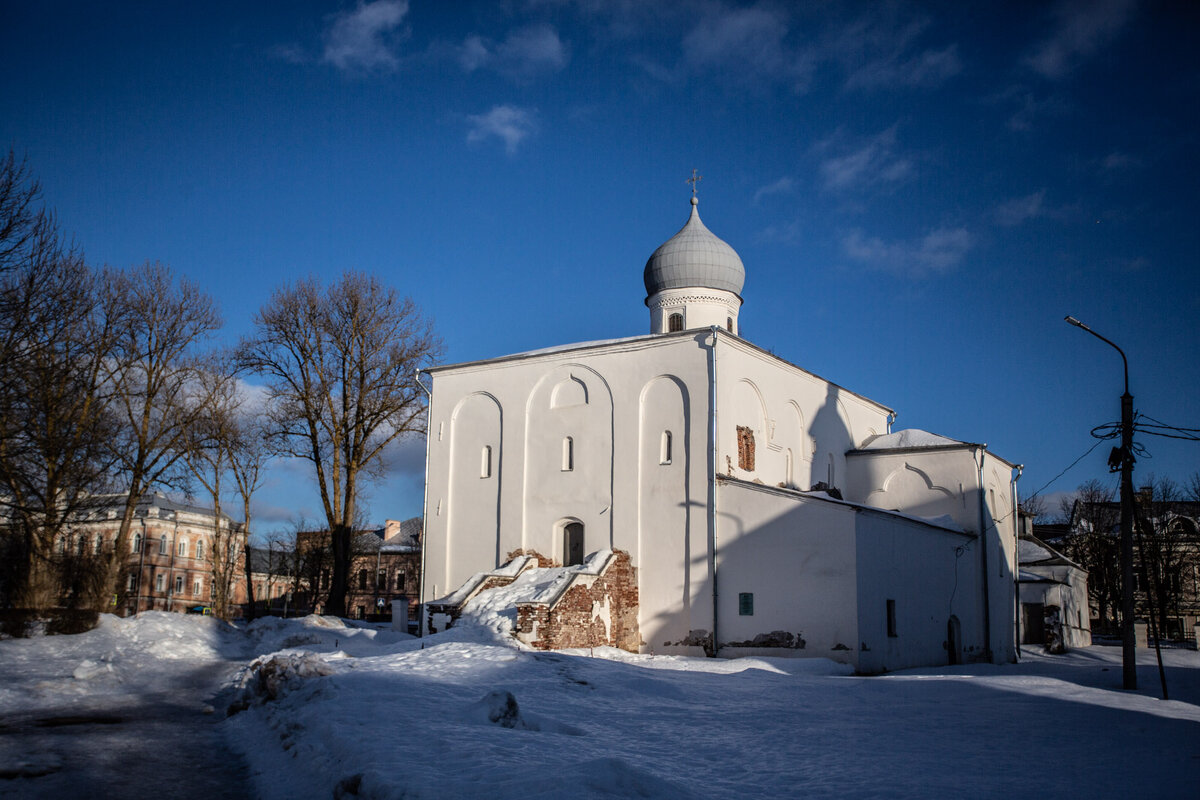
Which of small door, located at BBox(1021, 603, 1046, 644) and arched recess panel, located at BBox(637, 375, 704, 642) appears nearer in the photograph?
arched recess panel, located at BBox(637, 375, 704, 642)

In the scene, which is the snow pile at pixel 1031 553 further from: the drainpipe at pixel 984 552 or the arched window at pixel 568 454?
the arched window at pixel 568 454

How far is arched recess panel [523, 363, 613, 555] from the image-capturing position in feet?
73.9

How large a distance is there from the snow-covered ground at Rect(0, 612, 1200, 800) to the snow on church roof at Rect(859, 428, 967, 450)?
11.0 m

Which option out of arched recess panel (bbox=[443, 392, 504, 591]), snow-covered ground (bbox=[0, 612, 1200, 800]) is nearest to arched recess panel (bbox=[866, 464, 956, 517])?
snow-covered ground (bbox=[0, 612, 1200, 800])

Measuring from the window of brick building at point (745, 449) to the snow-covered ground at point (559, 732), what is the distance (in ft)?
22.3

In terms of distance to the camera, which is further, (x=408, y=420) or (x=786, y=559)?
(x=408, y=420)

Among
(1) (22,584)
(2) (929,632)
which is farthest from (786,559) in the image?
(1) (22,584)

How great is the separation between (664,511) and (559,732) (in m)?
12.7

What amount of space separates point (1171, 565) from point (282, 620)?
37.1 metres

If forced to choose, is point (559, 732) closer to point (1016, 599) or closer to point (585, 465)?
point (585, 465)

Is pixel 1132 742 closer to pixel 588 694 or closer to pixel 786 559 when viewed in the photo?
pixel 588 694

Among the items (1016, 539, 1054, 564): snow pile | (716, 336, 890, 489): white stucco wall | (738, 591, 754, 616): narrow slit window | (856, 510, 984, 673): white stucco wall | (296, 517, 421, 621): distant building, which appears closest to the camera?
(856, 510, 984, 673): white stucco wall

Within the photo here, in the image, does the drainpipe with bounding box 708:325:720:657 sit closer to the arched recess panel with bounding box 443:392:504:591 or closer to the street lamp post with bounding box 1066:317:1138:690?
the arched recess panel with bounding box 443:392:504:591

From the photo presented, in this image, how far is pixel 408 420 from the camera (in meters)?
28.9
